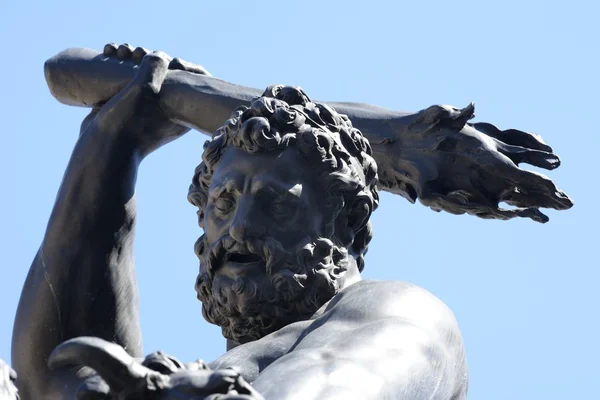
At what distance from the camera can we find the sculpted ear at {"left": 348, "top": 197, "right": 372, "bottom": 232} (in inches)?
473

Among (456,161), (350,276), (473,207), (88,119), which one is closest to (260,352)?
(350,276)

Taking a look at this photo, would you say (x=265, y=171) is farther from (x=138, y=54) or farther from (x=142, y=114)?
(x=138, y=54)

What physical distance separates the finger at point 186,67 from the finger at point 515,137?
2.25 meters

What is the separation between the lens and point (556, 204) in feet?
40.8

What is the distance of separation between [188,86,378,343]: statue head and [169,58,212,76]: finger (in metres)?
1.95

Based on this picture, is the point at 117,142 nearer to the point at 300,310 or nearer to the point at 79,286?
the point at 79,286

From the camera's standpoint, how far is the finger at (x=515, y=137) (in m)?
12.8

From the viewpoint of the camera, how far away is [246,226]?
1149 centimetres

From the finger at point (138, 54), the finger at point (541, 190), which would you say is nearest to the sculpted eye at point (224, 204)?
the finger at point (541, 190)

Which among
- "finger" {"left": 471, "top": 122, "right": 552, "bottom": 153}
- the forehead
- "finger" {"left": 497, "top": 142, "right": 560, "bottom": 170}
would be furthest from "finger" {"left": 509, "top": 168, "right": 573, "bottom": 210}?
the forehead

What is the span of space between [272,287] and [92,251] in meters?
1.89

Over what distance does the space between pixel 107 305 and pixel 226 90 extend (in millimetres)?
1798

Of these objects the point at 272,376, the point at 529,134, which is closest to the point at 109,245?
the point at 529,134

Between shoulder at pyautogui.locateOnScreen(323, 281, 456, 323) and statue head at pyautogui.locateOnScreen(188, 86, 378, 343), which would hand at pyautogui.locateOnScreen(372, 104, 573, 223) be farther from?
shoulder at pyautogui.locateOnScreen(323, 281, 456, 323)
